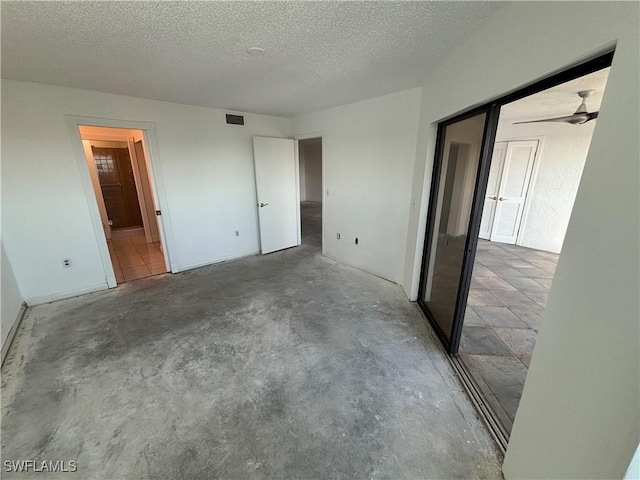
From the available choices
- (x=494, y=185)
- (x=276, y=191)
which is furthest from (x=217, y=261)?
(x=494, y=185)

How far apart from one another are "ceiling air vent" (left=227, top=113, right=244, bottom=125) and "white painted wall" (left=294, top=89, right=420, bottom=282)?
37.9 inches

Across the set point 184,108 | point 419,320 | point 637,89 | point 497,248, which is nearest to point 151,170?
point 184,108

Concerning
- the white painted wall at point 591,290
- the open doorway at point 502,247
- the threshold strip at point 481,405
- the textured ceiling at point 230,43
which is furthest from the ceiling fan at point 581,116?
the threshold strip at point 481,405

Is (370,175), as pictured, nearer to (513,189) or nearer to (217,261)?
(217,261)

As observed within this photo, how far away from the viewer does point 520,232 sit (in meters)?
5.07

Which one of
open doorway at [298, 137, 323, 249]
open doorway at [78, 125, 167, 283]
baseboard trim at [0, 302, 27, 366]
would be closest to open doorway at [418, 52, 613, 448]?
baseboard trim at [0, 302, 27, 366]

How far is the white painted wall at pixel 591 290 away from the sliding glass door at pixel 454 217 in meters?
0.59

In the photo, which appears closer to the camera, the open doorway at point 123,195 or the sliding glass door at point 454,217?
the sliding glass door at point 454,217

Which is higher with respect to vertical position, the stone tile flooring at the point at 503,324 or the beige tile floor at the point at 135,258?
the beige tile floor at the point at 135,258

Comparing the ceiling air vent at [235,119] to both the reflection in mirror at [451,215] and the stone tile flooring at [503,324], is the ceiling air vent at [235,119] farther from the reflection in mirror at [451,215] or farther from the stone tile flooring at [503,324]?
the stone tile flooring at [503,324]

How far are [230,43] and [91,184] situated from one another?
8.15ft

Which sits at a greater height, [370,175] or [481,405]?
[370,175]

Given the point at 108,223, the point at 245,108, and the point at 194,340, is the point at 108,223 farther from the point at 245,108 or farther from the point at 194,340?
the point at 194,340

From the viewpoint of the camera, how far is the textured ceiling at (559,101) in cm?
239
